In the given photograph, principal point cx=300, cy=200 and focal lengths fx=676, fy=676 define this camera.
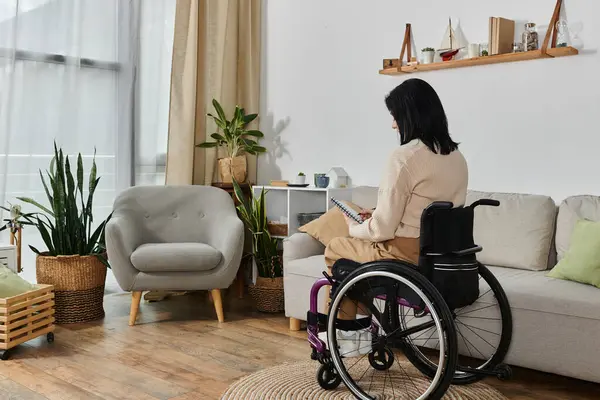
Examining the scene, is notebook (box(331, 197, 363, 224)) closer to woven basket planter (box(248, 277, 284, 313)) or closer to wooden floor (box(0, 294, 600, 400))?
wooden floor (box(0, 294, 600, 400))

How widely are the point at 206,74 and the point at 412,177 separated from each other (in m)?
2.56

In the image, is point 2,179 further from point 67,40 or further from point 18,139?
point 67,40

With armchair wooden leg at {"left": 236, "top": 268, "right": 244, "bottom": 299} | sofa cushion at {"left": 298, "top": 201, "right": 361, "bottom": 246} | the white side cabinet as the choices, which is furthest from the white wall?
armchair wooden leg at {"left": 236, "top": 268, "right": 244, "bottom": 299}

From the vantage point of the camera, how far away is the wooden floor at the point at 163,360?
2.69m

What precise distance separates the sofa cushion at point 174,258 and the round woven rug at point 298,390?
0.92 metres

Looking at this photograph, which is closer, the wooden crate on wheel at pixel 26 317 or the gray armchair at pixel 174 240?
the wooden crate on wheel at pixel 26 317

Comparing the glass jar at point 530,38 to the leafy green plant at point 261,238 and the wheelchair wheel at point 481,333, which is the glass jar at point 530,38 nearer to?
the wheelchair wheel at point 481,333

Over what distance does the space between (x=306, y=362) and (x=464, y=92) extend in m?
1.77

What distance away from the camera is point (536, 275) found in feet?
10.1

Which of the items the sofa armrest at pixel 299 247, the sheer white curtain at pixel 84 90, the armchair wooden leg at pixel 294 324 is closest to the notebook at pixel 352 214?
the sofa armrest at pixel 299 247

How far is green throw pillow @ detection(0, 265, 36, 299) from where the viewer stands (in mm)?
3156

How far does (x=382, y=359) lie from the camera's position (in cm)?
277

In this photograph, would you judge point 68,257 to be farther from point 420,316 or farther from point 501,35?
point 501,35

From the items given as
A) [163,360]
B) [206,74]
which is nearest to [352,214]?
[163,360]
